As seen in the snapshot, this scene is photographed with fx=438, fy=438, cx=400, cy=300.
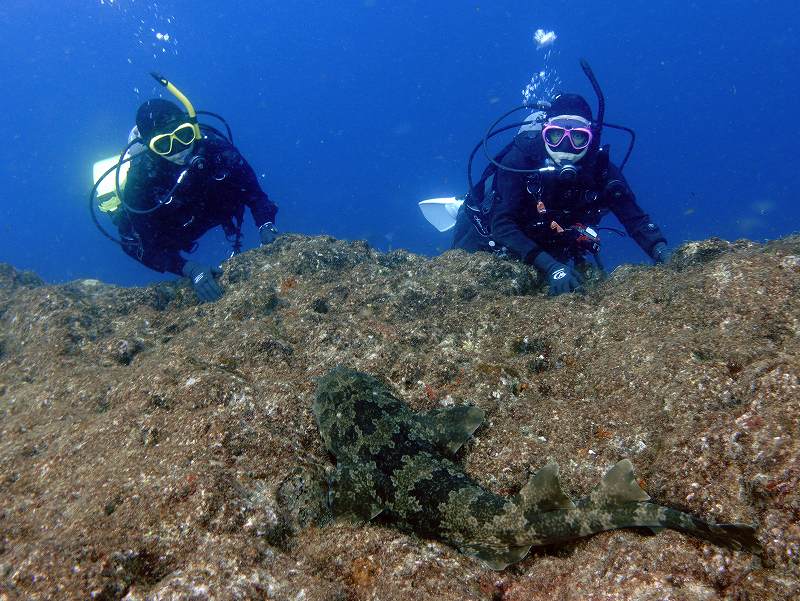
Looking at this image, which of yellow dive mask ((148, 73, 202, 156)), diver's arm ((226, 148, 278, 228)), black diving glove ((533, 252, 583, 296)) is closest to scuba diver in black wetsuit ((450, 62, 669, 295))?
black diving glove ((533, 252, 583, 296))

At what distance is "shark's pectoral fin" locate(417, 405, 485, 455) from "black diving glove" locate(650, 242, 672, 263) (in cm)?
517

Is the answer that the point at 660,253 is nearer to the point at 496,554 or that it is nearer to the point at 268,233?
the point at 496,554

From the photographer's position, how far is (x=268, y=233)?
9.18 metres

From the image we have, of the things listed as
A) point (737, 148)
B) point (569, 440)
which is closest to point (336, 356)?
point (569, 440)

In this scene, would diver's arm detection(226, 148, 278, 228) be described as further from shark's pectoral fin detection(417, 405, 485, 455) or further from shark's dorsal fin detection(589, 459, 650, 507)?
shark's dorsal fin detection(589, 459, 650, 507)

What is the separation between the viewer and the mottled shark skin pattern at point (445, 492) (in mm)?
2615

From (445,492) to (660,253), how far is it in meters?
6.22

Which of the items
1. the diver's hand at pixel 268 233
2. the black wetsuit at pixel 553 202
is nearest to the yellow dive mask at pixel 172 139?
the diver's hand at pixel 268 233

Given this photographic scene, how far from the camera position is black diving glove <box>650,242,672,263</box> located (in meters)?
7.18

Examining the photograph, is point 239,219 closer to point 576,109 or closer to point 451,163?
point 576,109

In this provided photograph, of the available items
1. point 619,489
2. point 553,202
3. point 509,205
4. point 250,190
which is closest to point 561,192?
point 553,202

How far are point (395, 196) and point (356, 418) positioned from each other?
248 feet

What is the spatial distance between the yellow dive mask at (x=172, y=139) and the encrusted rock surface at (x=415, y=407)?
4133 millimetres

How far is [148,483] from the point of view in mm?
3178
